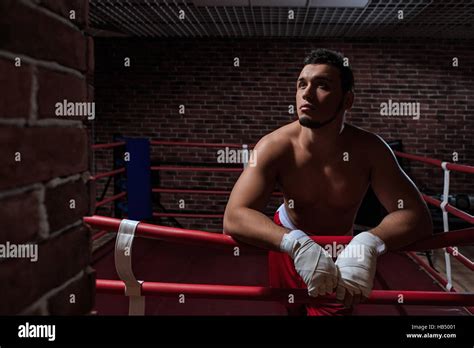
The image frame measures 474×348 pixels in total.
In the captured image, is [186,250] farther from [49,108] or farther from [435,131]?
[49,108]

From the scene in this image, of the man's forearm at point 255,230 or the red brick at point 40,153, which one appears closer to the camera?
the red brick at point 40,153

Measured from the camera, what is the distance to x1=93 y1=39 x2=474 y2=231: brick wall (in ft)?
18.2

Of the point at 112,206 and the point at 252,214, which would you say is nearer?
the point at 252,214

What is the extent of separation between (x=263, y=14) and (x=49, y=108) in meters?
4.48

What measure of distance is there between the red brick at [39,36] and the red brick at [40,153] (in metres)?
0.10

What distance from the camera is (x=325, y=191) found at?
1.64 metres

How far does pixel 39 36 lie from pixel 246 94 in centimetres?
519

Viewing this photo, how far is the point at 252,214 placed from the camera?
1.29 metres

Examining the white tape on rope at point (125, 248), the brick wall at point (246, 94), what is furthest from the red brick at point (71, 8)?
the brick wall at point (246, 94)

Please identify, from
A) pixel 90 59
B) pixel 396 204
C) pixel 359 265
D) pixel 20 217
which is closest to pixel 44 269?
pixel 20 217

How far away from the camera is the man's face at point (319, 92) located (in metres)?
1.53

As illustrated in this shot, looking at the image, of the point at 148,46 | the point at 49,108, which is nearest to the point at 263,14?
the point at 148,46

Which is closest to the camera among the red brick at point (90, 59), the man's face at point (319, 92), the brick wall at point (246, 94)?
the red brick at point (90, 59)

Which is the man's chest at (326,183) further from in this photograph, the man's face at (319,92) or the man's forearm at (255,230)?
the man's forearm at (255,230)
